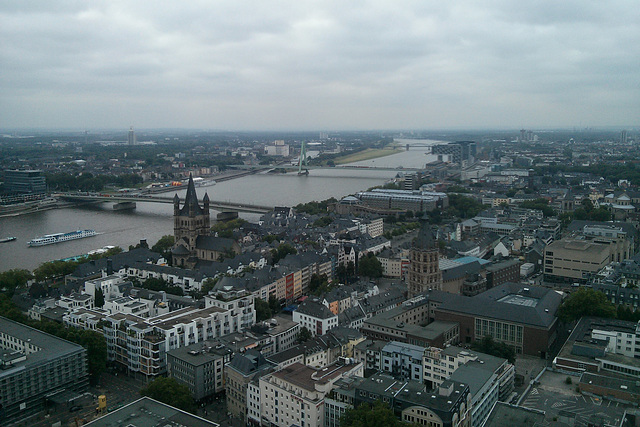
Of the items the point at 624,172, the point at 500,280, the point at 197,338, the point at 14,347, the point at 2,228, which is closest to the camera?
the point at 14,347

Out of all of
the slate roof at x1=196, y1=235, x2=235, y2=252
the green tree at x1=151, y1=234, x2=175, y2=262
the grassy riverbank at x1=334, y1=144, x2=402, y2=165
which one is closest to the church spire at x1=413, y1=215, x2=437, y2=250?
the slate roof at x1=196, y1=235, x2=235, y2=252

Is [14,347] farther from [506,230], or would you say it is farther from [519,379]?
[506,230]

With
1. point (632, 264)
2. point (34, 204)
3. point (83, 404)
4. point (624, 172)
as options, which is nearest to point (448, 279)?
point (632, 264)

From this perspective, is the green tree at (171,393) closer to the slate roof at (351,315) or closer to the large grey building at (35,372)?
the large grey building at (35,372)

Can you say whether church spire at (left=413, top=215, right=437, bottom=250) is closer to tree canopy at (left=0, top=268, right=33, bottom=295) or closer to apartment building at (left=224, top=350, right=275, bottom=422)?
apartment building at (left=224, top=350, right=275, bottom=422)

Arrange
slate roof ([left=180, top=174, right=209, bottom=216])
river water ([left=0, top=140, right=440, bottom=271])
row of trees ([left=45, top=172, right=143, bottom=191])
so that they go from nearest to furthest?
slate roof ([left=180, top=174, right=209, bottom=216]), river water ([left=0, top=140, right=440, bottom=271]), row of trees ([left=45, top=172, right=143, bottom=191])

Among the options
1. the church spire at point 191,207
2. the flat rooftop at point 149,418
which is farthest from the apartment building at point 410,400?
the church spire at point 191,207

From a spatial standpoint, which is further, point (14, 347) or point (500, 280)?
point (500, 280)

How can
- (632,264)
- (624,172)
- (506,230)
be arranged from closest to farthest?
1. (632,264)
2. (506,230)
3. (624,172)
